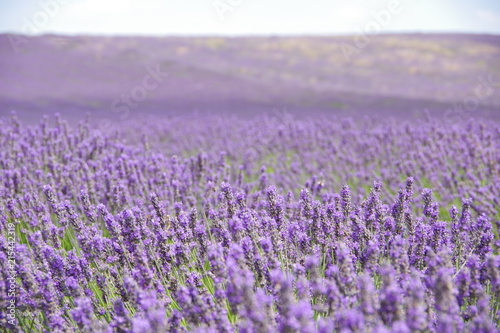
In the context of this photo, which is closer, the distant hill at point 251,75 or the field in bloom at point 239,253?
the field in bloom at point 239,253

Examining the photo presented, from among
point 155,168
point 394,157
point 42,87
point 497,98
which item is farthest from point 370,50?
point 155,168

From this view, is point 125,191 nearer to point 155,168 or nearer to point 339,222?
point 155,168

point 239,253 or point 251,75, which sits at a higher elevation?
point 251,75

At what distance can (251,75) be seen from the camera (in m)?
21.7

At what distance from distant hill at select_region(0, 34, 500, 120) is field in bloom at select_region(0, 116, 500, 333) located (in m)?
8.47

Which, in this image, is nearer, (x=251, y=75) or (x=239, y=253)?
(x=239, y=253)

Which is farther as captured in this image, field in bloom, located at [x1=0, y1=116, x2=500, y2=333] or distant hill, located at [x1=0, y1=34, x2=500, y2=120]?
distant hill, located at [x1=0, y1=34, x2=500, y2=120]

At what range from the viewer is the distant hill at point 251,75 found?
46.8 feet

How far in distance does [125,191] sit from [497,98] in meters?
17.9

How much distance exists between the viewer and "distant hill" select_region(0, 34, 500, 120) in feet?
46.8

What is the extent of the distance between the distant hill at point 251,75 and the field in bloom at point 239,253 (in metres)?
8.47

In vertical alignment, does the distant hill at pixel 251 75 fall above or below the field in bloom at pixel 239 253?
above

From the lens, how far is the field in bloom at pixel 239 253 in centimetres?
141

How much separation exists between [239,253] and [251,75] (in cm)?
2061
